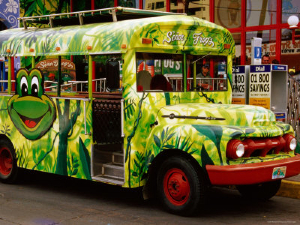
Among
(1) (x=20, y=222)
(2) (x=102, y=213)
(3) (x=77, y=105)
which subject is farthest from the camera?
(3) (x=77, y=105)

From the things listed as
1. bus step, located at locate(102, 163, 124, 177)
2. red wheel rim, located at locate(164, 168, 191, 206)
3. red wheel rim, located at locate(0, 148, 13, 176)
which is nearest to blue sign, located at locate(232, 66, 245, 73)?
bus step, located at locate(102, 163, 124, 177)

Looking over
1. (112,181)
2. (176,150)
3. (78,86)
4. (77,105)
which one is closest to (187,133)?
(176,150)

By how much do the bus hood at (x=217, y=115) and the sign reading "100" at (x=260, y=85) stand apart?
222 centimetres

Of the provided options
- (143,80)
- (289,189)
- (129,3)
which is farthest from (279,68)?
Answer: (129,3)

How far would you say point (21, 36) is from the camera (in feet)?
A: 29.0

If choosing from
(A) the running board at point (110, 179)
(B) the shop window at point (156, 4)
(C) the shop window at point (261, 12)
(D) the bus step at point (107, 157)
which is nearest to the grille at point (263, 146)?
(A) the running board at point (110, 179)

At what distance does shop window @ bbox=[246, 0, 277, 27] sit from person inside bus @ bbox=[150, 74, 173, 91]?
6.91 metres

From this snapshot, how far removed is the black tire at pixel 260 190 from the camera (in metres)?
7.53

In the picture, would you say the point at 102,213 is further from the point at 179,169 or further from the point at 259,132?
the point at 259,132

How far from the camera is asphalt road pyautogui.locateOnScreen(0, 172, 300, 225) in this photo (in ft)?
21.5

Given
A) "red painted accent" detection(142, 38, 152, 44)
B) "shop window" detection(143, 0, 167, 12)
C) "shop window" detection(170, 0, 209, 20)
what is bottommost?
"red painted accent" detection(142, 38, 152, 44)

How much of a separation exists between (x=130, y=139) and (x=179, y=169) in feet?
2.69

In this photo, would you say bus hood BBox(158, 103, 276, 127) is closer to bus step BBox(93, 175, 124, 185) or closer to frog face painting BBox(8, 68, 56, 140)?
bus step BBox(93, 175, 124, 185)

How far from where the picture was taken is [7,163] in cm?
922
